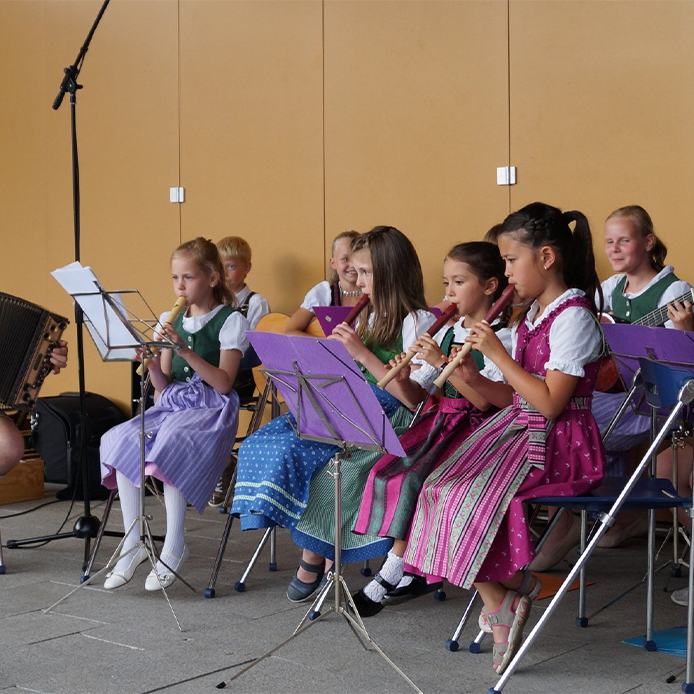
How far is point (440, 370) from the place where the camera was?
2828 millimetres

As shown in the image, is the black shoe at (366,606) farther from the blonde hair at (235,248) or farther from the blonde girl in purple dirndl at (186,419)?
the blonde hair at (235,248)

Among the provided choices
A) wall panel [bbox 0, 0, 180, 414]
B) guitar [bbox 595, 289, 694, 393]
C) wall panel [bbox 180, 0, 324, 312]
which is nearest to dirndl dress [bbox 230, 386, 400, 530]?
guitar [bbox 595, 289, 694, 393]

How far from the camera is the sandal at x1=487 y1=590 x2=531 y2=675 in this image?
2.32 meters

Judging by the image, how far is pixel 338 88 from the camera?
15.9 feet

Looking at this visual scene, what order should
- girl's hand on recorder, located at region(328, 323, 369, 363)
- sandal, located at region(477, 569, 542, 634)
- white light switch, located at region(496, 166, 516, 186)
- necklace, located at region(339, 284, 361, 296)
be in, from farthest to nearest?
necklace, located at region(339, 284, 361, 296), white light switch, located at region(496, 166, 516, 186), girl's hand on recorder, located at region(328, 323, 369, 363), sandal, located at region(477, 569, 542, 634)

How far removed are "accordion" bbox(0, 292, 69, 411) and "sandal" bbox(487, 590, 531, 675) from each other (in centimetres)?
174

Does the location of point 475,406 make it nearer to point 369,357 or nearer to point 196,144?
point 369,357

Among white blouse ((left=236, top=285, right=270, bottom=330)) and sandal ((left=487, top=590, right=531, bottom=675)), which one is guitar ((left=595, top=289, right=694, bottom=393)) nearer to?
sandal ((left=487, top=590, right=531, bottom=675))

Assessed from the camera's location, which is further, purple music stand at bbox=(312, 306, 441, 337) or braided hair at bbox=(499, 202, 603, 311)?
purple music stand at bbox=(312, 306, 441, 337)

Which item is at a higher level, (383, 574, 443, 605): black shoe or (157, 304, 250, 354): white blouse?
(157, 304, 250, 354): white blouse

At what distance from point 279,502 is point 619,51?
236 cm

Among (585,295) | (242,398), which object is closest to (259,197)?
(242,398)

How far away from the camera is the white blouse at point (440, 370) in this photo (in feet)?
9.21

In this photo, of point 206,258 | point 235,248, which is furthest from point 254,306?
point 206,258
